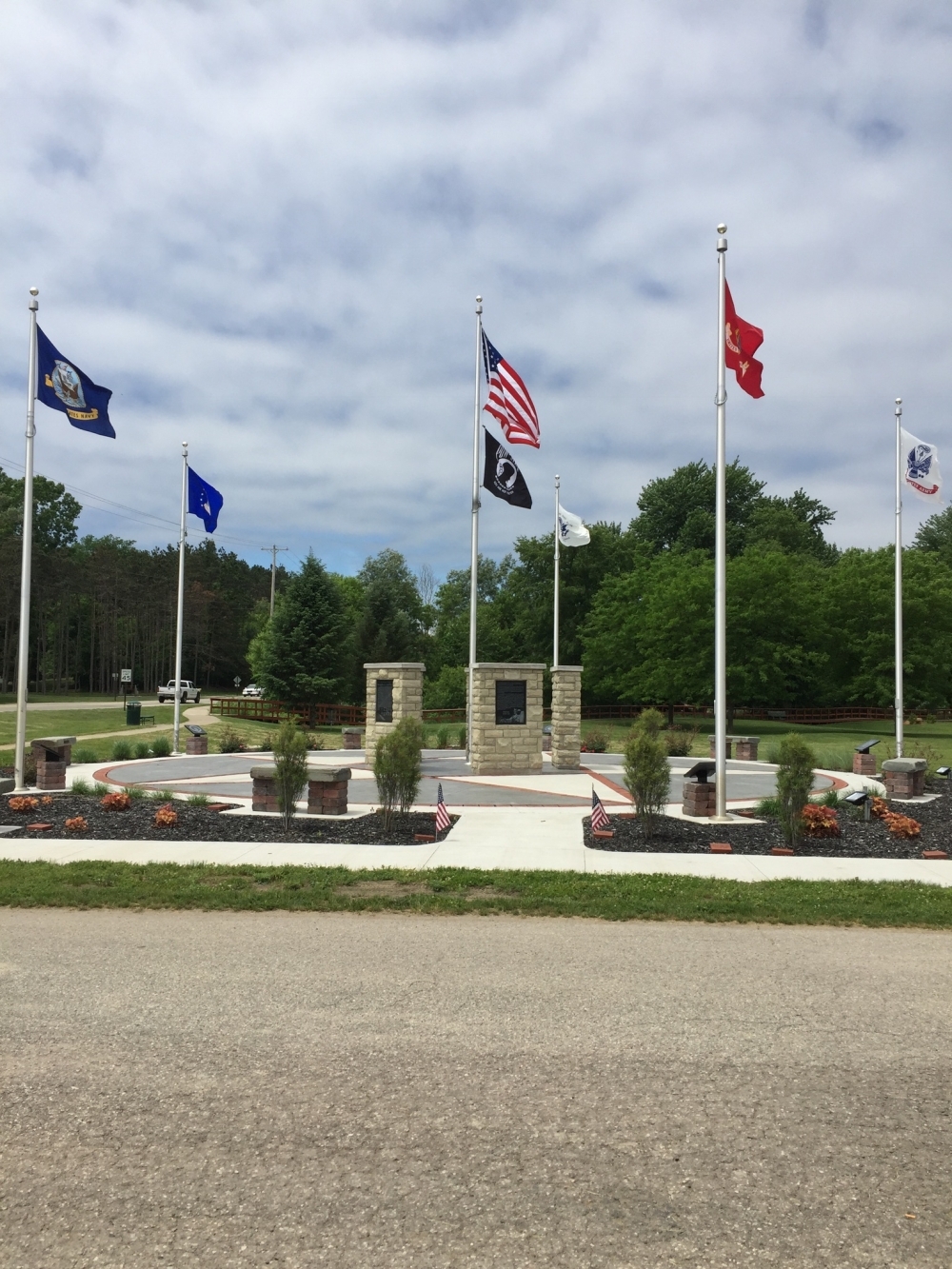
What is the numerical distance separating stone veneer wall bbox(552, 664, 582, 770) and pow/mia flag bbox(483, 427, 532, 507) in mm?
4852

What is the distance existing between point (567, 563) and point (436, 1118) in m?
62.0

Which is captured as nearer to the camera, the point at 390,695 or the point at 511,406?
the point at 511,406

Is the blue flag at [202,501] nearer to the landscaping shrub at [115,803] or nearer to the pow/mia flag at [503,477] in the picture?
the pow/mia flag at [503,477]

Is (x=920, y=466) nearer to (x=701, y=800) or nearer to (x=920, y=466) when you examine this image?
(x=920, y=466)

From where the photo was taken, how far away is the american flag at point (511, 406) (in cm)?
2131

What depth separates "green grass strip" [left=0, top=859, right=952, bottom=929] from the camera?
8320mm

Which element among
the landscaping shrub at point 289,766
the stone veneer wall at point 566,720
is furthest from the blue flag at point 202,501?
the landscaping shrub at point 289,766

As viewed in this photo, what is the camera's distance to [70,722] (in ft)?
133

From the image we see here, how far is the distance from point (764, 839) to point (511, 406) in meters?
12.5

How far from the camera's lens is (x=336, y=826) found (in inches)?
518

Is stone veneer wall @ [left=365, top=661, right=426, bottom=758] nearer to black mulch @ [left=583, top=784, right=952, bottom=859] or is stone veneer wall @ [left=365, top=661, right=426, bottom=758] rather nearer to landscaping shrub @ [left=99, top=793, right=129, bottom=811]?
landscaping shrub @ [left=99, top=793, right=129, bottom=811]

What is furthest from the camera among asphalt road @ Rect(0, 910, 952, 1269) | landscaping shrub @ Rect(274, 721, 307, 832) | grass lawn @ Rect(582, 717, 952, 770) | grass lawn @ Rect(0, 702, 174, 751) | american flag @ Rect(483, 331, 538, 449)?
grass lawn @ Rect(0, 702, 174, 751)

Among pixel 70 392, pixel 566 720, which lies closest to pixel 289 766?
pixel 70 392

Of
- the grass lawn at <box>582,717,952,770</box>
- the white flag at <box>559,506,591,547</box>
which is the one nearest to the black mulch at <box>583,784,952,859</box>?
the grass lawn at <box>582,717,952,770</box>
